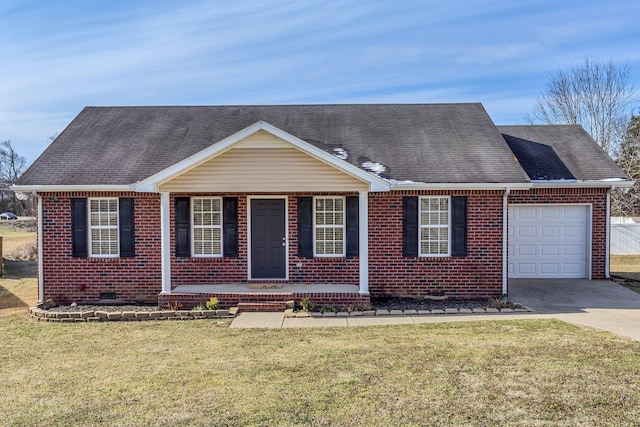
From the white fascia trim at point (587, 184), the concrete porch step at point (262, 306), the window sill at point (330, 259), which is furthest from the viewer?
the white fascia trim at point (587, 184)

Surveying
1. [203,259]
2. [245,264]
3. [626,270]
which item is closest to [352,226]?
[245,264]

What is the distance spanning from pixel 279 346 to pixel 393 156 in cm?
626

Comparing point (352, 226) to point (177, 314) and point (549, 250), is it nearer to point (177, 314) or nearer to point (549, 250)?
point (177, 314)

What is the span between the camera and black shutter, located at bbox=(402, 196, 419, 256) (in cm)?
1170

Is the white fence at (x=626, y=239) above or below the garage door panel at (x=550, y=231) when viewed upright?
below

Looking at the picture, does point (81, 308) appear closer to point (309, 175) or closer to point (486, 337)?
point (309, 175)

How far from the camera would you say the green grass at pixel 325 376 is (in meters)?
5.17

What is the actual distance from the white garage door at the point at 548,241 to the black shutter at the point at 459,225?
9.30 feet

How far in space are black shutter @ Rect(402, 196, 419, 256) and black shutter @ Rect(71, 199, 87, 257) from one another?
285 inches

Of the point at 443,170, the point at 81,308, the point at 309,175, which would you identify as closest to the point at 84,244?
the point at 81,308

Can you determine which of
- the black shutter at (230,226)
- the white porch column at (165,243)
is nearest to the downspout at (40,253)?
the white porch column at (165,243)

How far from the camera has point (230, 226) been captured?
11836 mm

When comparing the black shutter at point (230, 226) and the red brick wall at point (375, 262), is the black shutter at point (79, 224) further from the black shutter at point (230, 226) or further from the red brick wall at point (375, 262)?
the black shutter at point (230, 226)

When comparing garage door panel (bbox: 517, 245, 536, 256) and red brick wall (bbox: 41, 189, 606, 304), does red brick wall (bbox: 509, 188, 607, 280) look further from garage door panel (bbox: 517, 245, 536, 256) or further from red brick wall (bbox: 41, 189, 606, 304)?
red brick wall (bbox: 41, 189, 606, 304)
